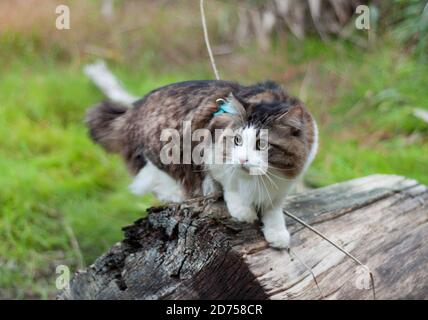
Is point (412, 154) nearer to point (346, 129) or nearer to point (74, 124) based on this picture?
point (346, 129)

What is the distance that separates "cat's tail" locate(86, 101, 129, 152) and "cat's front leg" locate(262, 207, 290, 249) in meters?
1.18

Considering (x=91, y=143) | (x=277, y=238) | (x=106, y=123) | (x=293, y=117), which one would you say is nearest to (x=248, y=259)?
(x=277, y=238)

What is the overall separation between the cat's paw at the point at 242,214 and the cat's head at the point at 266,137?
7.2 inches

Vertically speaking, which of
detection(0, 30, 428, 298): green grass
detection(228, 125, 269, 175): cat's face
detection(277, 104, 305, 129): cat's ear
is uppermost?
detection(277, 104, 305, 129): cat's ear

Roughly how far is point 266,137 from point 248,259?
1.73 feet

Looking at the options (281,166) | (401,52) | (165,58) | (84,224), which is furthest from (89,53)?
(281,166)

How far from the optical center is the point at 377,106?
5.94m

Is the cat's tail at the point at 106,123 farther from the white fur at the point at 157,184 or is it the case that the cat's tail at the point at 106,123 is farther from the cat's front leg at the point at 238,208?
the cat's front leg at the point at 238,208

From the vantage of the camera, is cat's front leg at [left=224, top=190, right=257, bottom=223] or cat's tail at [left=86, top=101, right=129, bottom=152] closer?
cat's front leg at [left=224, top=190, right=257, bottom=223]

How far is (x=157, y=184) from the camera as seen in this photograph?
3.62 metres

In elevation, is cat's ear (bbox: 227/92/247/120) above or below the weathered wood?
above

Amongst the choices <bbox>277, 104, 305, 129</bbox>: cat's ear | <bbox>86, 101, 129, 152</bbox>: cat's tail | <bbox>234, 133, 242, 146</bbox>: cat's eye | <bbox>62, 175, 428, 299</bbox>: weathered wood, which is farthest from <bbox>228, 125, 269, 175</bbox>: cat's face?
<bbox>86, 101, 129, 152</bbox>: cat's tail

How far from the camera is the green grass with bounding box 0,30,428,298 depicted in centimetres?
454

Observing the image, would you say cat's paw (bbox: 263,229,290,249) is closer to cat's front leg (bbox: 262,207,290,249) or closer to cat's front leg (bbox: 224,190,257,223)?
cat's front leg (bbox: 262,207,290,249)
